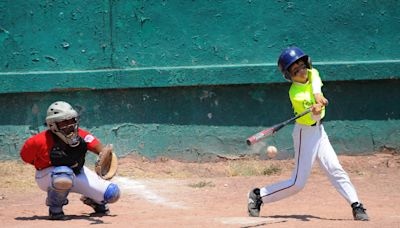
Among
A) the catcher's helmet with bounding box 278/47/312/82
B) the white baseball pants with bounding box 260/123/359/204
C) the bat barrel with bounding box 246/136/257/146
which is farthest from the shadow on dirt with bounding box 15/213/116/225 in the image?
the catcher's helmet with bounding box 278/47/312/82

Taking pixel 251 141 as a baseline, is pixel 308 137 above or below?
above

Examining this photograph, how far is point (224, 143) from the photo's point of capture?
990 centimetres

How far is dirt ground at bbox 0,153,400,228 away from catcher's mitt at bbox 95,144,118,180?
408 millimetres

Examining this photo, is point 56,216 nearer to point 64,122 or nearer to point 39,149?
point 39,149

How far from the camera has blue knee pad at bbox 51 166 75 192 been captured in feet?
22.5

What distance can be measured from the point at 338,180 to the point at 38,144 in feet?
8.48

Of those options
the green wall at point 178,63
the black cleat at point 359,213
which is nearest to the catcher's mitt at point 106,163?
the black cleat at point 359,213

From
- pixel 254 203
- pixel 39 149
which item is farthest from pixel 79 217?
pixel 254 203

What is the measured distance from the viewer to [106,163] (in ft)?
23.5

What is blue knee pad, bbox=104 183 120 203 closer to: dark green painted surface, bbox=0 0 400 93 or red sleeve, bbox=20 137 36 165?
red sleeve, bbox=20 137 36 165

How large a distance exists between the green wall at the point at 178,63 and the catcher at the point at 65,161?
262 cm

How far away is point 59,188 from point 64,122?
0.57 m

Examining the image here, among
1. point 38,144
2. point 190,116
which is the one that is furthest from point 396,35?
point 38,144

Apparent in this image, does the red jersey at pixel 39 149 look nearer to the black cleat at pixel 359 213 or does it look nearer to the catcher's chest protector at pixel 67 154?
the catcher's chest protector at pixel 67 154
